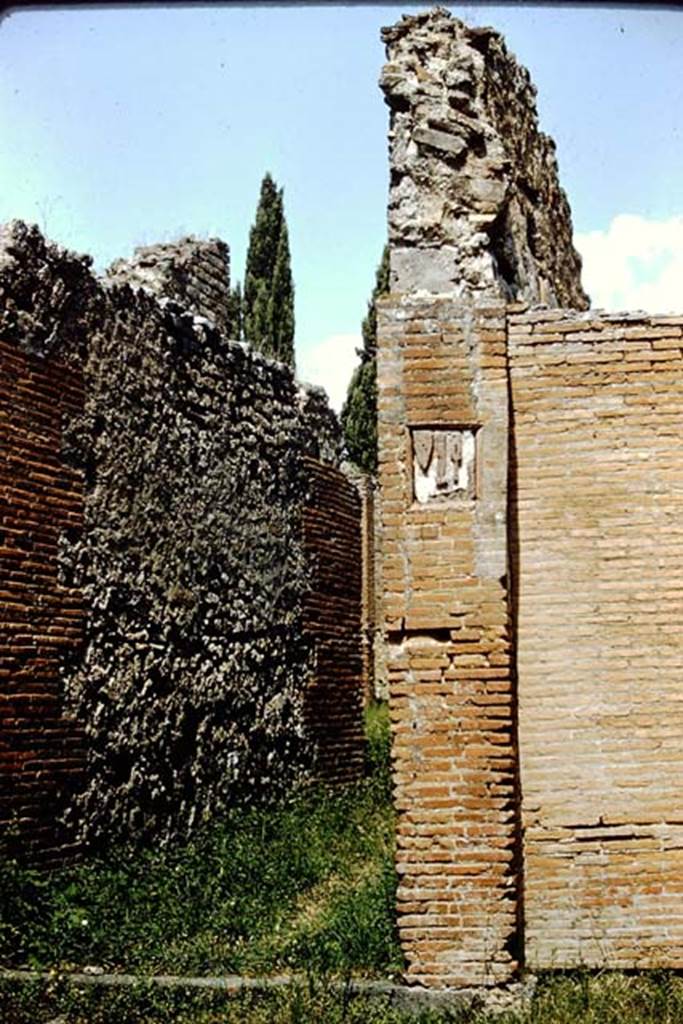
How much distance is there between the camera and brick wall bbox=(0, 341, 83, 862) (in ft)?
24.8

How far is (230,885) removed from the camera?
8117 mm

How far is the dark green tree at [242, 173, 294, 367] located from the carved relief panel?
2124 centimetres

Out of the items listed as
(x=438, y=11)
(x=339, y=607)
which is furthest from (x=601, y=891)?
(x=339, y=607)

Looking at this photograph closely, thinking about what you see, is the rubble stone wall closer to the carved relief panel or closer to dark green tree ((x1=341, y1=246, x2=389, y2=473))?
the carved relief panel

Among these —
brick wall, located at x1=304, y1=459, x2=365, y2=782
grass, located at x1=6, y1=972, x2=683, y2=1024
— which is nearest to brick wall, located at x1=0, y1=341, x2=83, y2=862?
grass, located at x1=6, y1=972, x2=683, y2=1024

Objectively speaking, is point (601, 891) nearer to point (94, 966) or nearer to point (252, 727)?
point (94, 966)

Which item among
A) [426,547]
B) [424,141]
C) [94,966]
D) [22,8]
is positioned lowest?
[94,966]

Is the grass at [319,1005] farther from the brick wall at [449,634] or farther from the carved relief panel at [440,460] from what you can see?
the carved relief panel at [440,460]

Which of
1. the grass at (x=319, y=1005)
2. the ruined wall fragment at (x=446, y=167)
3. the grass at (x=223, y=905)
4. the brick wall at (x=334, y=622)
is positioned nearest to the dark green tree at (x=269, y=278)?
the brick wall at (x=334, y=622)

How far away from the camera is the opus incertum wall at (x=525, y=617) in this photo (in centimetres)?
584

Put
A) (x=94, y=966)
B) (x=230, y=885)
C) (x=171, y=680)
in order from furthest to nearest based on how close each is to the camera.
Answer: (x=171, y=680), (x=230, y=885), (x=94, y=966)

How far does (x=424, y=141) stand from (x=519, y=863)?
369cm

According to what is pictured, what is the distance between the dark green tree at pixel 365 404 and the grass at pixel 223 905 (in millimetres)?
17681

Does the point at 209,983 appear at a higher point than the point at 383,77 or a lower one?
lower
